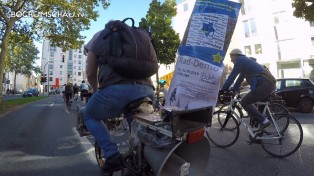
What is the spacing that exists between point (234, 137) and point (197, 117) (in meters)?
3.41

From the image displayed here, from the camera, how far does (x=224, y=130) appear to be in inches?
234

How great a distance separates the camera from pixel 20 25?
2219cm

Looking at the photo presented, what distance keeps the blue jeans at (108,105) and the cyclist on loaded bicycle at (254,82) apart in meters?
2.80

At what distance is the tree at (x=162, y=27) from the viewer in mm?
29109

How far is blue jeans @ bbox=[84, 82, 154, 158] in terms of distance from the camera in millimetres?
2967

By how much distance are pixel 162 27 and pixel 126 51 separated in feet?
87.5

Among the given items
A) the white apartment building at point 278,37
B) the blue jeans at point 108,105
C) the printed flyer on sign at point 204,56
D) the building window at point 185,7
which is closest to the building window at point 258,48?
the white apartment building at point 278,37

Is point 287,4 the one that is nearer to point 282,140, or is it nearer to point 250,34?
point 250,34

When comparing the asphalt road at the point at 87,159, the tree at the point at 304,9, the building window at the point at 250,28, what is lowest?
the asphalt road at the point at 87,159

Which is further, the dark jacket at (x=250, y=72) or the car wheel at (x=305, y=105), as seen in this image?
the car wheel at (x=305, y=105)

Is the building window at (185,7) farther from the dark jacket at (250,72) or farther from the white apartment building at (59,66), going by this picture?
the white apartment building at (59,66)

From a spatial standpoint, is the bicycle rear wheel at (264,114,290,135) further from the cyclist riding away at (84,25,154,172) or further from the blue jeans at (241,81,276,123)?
the cyclist riding away at (84,25,154,172)

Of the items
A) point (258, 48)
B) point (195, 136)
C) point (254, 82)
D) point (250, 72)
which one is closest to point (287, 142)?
point (254, 82)

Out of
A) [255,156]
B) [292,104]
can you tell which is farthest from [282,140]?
[292,104]
